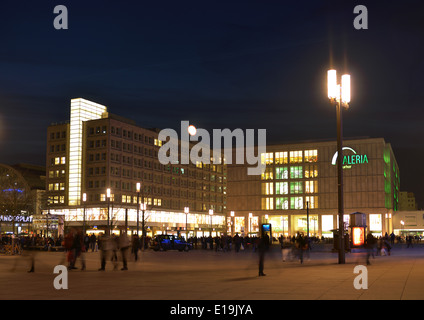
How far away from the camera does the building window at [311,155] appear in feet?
427

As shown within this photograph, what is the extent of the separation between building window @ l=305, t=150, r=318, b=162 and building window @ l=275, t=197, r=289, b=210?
1092cm

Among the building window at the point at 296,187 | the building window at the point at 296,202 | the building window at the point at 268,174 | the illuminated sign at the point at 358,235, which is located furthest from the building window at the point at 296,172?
the illuminated sign at the point at 358,235

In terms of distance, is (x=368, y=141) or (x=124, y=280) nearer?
(x=124, y=280)

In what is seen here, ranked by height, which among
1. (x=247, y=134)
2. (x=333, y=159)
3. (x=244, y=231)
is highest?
(x=247, y=134)

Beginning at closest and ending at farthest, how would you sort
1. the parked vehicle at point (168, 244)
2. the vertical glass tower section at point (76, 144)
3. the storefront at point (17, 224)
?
1. the parked vehicle at point (168, 244)
2. the vertical glass tower section at point (76, 144)
3. the storefront at point (17, 224)

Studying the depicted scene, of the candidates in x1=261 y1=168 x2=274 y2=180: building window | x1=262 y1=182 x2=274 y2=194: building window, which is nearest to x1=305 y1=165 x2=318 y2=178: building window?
x1=261 y1=168 x2=274 y2=180: building window

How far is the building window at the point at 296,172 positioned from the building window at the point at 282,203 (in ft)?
18.7

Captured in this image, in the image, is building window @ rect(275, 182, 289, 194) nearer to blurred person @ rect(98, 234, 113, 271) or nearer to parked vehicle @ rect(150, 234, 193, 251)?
parked vehicle @ rect(150, 234, 193, 251)

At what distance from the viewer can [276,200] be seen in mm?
Result: 133875

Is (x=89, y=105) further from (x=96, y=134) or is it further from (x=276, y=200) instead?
(x=276, y=200)

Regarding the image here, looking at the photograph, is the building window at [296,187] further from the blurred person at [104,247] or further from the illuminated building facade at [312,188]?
the blurred person at [104,247]

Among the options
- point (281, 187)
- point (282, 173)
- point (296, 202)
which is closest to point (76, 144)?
point (282, 173)
